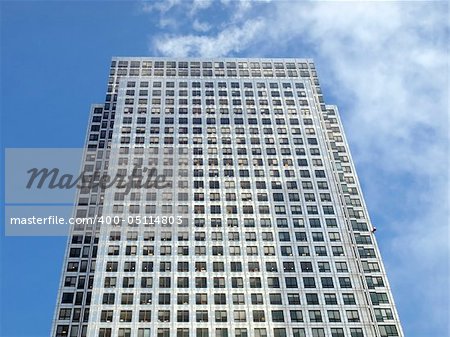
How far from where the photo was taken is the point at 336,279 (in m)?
96.8

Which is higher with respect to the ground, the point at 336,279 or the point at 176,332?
the point at 336,279

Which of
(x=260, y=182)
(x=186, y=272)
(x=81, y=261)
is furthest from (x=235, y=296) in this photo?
Result: (x=81, y=261)

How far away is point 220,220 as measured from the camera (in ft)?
347

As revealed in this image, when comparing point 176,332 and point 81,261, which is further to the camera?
point 81,261

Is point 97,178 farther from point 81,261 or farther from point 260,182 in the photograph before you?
point 260,182

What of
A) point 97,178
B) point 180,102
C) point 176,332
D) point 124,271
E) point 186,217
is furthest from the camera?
point 180,102

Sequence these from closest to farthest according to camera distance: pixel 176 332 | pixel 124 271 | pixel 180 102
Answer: pixel 176 332 → pixel 124 271 → pixel 180 102

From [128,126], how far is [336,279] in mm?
57828

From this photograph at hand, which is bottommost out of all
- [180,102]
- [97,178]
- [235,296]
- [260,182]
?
[235,296]

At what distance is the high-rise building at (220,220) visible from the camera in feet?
301

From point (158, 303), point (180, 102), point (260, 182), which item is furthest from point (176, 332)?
point (180, 102)

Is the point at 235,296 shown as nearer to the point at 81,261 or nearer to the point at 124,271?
the point at 124,271

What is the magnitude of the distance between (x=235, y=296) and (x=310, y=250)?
17233 mm

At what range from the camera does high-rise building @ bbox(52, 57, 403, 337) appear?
301ft
